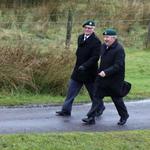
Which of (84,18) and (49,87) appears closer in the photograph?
(49,87)

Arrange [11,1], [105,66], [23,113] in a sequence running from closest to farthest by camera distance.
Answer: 1. [105,66]
2. [23,113]
3. [11,1]

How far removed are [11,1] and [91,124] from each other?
13.5 metres

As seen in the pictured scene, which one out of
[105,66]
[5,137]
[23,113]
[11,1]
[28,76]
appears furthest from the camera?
[11,1]

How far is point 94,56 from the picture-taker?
37.0 feet

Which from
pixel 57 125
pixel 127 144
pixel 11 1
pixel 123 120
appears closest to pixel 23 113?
pixel 57 125

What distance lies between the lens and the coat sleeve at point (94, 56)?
11.2m

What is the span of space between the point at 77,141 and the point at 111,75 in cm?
173

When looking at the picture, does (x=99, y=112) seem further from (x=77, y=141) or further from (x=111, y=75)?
(x=77, y=141)

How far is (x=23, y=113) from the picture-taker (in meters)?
12.0

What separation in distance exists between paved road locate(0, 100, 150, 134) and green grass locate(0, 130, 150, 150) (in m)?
0.70

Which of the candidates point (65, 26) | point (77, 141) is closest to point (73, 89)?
point (77, 141)

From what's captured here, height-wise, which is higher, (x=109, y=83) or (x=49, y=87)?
(x=109, y=83)

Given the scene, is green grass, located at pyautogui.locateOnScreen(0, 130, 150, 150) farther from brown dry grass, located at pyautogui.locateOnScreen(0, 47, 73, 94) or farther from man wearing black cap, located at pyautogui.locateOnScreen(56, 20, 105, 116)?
brown dry grass, located at pyautogui.locateOnScreen(0, 47, 73, 94)

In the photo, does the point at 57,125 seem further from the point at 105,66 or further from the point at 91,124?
the point at 105,66
